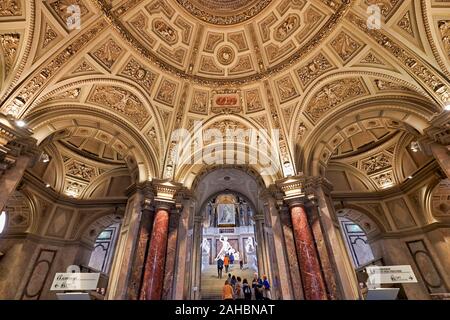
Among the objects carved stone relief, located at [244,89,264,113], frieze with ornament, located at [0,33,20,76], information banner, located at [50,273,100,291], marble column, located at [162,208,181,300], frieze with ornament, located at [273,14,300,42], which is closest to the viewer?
information banner, located at [50,273,100,291]

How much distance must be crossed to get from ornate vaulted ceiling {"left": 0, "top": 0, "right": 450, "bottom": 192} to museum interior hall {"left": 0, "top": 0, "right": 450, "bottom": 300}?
0.16ft

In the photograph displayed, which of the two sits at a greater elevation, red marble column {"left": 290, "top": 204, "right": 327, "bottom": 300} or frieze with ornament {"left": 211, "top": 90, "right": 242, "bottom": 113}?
frieze with ornament {"left": 211, "top": 90, "right": 242, "bottom": 113}

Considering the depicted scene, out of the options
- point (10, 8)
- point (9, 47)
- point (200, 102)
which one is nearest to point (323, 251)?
point (200, 102)

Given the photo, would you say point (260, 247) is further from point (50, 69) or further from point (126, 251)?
point (50, 69)

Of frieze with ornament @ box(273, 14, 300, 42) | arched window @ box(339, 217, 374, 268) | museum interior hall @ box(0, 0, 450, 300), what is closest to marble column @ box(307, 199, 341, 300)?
museum interior hall @ box(0, 0, 450, 300)

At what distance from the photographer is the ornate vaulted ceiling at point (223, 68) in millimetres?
6875

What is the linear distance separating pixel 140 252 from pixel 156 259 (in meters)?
0.60

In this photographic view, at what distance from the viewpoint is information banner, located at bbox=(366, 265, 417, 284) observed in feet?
16.8

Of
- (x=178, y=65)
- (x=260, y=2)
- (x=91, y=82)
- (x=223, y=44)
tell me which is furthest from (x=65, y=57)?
(x=260, y=2)

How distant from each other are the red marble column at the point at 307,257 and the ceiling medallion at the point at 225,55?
6497 millimetres

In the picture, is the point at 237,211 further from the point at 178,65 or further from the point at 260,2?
the point at 260,2

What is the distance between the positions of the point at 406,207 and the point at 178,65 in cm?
1239

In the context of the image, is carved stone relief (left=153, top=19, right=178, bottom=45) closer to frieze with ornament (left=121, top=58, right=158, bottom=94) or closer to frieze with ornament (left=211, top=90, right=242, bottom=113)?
frieze with ornament (left=121, top=58, right=158, bottom=94)

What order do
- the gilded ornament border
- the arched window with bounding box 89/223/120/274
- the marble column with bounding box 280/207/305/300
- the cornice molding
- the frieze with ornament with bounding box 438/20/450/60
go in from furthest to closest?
the arched window with bounding box 89/223/120/274
the cornice molding
the gilded ornament border
the marble column with bounding box 280/207/305/300
the frieze with ornament with bounding box 438/20/450/60
